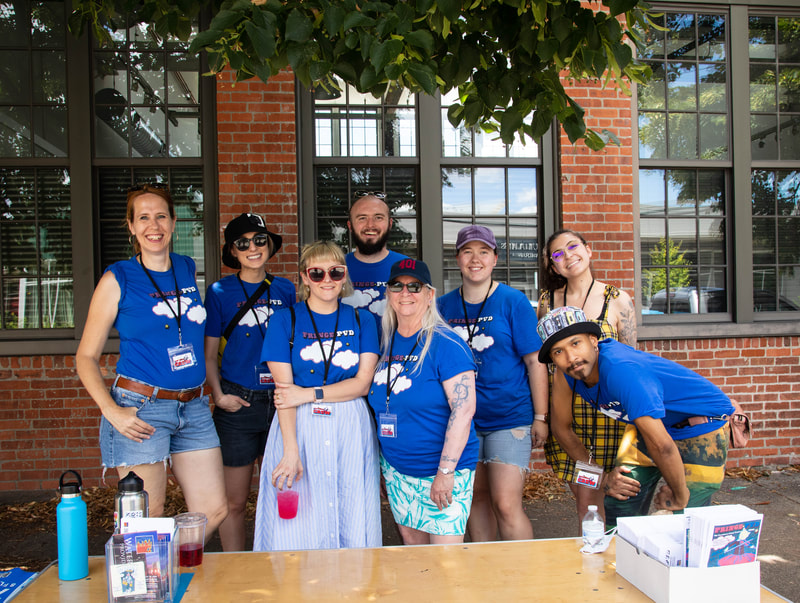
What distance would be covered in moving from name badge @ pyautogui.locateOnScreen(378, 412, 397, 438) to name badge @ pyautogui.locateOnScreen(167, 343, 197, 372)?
967 mm

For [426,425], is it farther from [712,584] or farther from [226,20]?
[226,20]

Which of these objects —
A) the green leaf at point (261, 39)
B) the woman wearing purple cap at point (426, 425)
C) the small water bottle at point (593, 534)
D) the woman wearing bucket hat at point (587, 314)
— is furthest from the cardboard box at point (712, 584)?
the green leaf at point (261, 39)

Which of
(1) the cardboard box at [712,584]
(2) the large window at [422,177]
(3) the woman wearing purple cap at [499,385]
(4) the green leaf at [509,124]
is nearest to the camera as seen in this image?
(1) the cardboard box at [712,584]

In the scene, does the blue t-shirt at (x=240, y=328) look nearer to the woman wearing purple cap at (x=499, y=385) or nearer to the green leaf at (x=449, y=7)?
the woman wearing purple cap at (x=499, y=385)

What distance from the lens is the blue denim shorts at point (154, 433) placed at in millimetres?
2781

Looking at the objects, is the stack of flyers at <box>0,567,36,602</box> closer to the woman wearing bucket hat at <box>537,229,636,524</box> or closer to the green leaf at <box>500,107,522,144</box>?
the woman wearing bucket hat at <box>537,229,636,524</box>

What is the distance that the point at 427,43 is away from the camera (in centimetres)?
217

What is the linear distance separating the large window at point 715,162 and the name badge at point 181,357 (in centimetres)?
444

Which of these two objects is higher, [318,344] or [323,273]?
[323,273]

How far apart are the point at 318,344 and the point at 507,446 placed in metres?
1.16

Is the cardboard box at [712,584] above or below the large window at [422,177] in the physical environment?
below

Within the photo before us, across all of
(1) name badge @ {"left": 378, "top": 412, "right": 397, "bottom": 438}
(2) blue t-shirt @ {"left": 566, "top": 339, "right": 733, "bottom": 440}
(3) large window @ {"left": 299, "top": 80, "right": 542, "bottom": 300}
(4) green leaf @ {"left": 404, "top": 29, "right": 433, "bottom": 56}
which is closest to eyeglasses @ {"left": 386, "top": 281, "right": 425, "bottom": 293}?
(1) name badge @ {"left": 378, "top": 412, "right": 397, "bottom": 438}

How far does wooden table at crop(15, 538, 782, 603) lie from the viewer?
1.91 metres

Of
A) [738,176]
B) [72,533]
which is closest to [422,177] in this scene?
[738,176]
